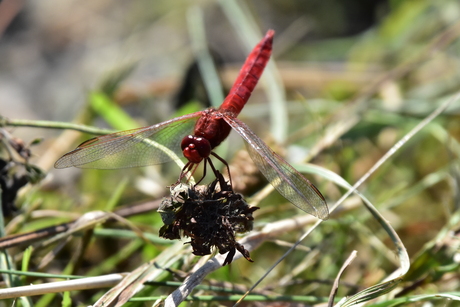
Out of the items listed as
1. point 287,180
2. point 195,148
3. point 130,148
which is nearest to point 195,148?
point 195,148

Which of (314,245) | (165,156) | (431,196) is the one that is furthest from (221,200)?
(431,196)

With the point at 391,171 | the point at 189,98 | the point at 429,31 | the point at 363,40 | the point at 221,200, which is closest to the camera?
the point at 221,200

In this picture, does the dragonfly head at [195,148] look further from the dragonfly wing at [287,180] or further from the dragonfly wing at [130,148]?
the dragonfly wing at [287,180]

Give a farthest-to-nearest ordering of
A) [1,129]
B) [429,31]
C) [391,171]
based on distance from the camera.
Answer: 1. [429,31]
2. [391,171]
3. [1,129]

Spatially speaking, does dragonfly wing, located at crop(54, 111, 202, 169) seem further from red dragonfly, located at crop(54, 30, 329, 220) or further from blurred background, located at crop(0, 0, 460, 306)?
blurred background, located at crop(0, 0, 460, 306)

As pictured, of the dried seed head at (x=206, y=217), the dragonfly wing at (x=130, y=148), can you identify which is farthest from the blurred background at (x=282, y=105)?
the dried seed head at (x=206, y=217)

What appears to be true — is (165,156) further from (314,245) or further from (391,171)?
(391,171)

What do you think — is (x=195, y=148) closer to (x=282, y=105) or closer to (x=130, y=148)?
(x=130, y=148)
